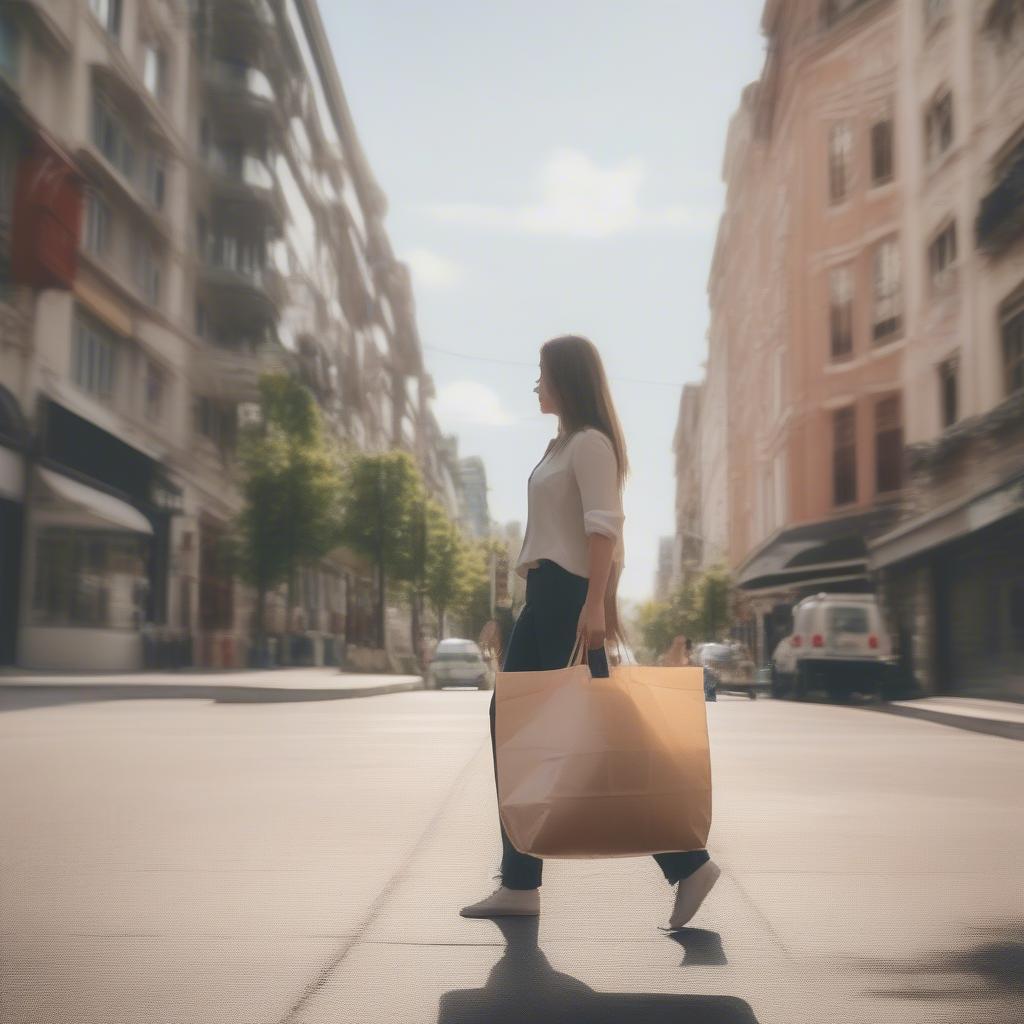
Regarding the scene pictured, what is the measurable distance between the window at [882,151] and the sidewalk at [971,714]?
1804cm

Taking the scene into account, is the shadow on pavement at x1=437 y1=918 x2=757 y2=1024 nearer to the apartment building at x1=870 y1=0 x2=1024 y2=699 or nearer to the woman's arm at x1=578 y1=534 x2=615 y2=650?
the woman's arm at x1=578 y1=534 x2=615 y2=650

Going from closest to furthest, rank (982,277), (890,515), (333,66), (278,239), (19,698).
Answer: (19,698) < (982,277) < (890,515) < (278,239) < (333,66)

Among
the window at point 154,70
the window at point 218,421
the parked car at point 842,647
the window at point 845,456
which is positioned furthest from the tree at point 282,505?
the parked car at point 842,647

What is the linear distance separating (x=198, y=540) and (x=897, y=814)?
33.5m

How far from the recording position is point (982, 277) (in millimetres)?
24984

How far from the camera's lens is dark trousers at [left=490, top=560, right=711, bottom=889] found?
4480 millimetres

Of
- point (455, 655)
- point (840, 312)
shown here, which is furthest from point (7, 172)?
point (840, 312)

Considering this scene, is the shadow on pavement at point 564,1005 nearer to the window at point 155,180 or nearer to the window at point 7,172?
the window at point 7,172

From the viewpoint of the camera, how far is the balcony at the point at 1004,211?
72.5 feet

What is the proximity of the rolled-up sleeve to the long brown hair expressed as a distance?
8 cm

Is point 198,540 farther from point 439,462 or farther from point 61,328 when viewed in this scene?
point 439,462

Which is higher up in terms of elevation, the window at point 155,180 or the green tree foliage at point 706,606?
the window at point 155,180

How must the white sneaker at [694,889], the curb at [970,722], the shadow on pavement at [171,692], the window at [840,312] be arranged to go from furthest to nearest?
the window at [840,312]
the shadow on pavement at [171,692]
the curb at [970,722]
the white sneaker at [694,889]

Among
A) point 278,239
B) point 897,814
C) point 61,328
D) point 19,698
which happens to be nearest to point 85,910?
point 897,814
